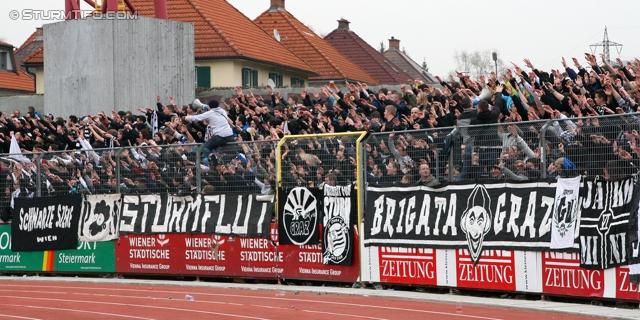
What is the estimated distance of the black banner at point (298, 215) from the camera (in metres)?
16.5

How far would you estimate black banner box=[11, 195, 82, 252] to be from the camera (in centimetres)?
2012

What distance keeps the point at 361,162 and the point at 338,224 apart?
1.12 meters

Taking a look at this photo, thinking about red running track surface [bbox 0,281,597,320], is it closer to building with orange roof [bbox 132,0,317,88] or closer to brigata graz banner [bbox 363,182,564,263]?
brigata graz banner [bbox 363,182,564,263]

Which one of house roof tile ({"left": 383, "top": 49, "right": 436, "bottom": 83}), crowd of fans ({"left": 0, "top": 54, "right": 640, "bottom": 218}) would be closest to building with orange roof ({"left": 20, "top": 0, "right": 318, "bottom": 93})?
crowd of fans ({"left": 0, "top": 54, "right": 640, "bottom": 218})

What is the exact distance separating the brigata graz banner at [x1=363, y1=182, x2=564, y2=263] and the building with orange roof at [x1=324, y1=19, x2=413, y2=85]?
191 feet

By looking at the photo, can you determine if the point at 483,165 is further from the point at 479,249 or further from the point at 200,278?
the point at 200,278

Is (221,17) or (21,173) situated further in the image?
(221,17)

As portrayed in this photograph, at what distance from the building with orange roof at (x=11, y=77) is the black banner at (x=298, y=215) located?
48.7m

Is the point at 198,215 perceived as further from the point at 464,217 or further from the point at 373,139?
the point at 464,217

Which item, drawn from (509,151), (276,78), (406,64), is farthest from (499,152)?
(406,64)

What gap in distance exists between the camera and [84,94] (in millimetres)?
28922

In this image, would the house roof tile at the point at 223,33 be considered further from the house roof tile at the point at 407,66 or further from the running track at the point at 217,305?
the house roof tile at the point at 407,66

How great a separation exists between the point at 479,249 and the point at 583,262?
1.81 m

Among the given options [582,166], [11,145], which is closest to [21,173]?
[11,145]
